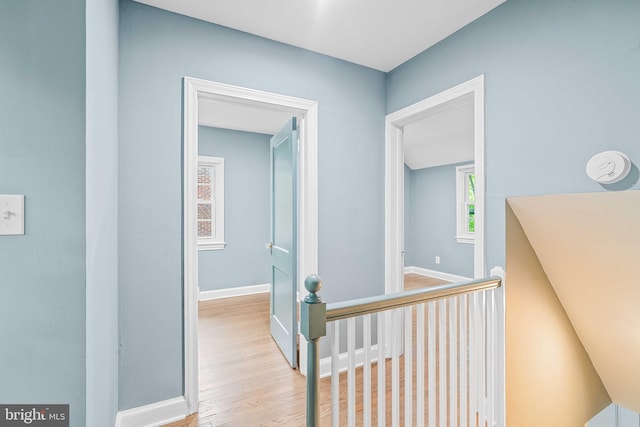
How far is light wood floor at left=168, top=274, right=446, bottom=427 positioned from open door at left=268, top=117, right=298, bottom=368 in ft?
0.54

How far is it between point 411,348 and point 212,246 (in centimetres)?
371

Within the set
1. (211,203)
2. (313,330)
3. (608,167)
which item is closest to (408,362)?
(313,330)

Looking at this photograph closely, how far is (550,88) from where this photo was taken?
152 cm

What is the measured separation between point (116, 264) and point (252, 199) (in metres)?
3.09

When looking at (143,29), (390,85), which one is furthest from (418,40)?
(143,29)

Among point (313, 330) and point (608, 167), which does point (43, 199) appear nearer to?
point (313, 330)

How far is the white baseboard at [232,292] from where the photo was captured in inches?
169

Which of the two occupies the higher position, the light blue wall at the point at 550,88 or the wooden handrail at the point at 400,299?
the light blue wall at the point at 550,88

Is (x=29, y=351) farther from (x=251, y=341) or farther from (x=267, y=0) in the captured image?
(x=251, y=341)

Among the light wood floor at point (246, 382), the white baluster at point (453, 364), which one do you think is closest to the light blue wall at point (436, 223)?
the light wood floor at point (246, 382)

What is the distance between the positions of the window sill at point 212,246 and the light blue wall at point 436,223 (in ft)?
13.3

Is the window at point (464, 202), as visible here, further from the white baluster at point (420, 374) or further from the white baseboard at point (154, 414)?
the white baseboard at point (154, 414)

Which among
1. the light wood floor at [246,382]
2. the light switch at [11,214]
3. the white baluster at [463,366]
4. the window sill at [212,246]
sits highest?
the light switch at [11,214]

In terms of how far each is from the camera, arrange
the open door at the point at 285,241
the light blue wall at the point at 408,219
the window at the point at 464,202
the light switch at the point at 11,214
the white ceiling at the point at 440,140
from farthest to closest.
Result: the light blue wall at the point at 408,219 → the window at the point at 464,202 → the white ceiling at the point at 440,140 → the open door at the point at 285,241 → the light switch at the point at 11,214
